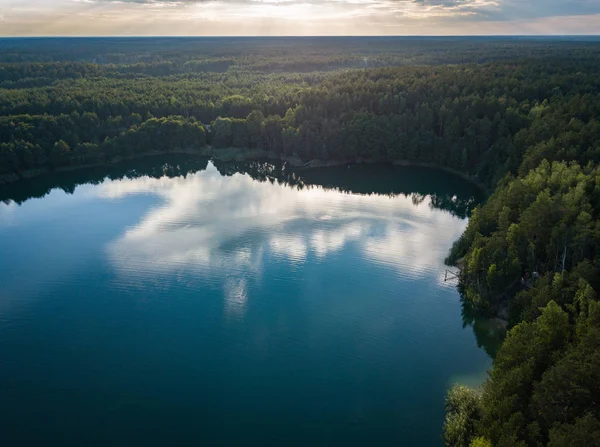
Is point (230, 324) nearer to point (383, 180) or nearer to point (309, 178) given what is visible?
point (309, 178)

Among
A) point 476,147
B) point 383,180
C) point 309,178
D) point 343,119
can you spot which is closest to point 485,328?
point 383,180

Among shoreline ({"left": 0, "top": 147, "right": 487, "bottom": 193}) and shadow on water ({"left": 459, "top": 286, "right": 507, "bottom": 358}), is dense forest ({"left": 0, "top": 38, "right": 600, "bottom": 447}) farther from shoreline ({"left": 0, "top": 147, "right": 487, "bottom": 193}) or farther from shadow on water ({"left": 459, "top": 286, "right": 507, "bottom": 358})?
shadow on water ({"left": 459, "top": 286, "right": 507, "bottom": 358})

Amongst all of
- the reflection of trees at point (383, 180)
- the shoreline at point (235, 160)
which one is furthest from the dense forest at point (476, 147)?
the reflection of trees at point (383, 180)

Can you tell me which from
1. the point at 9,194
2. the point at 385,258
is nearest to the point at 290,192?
the point at 385,258

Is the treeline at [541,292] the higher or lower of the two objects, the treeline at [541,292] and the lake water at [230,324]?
the higher

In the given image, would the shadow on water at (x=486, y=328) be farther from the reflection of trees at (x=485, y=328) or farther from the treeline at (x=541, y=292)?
the treeline at (x=541, y=292)

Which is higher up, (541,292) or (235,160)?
(541,292)

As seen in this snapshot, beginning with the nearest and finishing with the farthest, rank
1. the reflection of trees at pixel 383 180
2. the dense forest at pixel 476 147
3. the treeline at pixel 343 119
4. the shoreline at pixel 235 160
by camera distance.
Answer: the dense forest at pixel 476 147
the reflection of trees at pixel 383 180
the treeline at pixel 343 119
the shoreline at pixel 235 160
